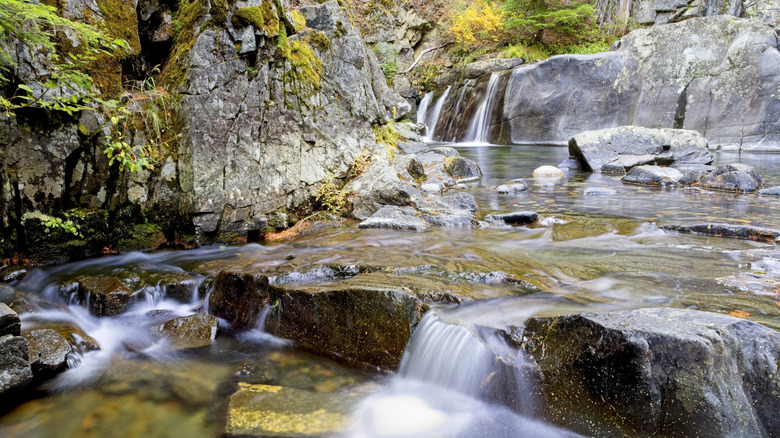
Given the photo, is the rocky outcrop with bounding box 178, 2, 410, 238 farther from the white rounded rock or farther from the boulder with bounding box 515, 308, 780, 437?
the white rounded rock

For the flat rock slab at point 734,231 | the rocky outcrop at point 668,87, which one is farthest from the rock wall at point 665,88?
the flat rock slab at point 734,231

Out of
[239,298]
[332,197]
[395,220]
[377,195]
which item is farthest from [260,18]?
[239,298]

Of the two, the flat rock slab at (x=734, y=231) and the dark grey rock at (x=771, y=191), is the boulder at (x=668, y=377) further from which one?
the dark grey rock at (x=771, y=191)

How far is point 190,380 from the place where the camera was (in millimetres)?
3176

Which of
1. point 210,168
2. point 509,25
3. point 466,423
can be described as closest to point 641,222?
point 466,423

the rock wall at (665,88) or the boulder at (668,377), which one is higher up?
the rock wall at (665,88)

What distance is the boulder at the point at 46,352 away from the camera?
308 cm

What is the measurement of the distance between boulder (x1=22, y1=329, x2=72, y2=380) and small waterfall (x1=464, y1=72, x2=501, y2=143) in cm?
1749

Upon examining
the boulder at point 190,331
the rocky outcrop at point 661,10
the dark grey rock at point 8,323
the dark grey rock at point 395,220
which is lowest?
the boulder at point 190,331

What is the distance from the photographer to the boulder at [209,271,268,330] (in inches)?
150

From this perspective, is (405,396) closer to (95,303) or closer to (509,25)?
(95,303)

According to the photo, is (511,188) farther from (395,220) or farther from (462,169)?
(395,220)

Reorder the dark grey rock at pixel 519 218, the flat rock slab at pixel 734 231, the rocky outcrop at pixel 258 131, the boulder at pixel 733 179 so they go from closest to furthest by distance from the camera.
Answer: the flat rock slab at pixel 734 231, the rocky outcrop at pixel 258 131, the dark grey rock at pixel 519 218, the boulder at pixel 733 179

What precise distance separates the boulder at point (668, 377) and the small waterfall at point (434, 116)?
18.7 meters
